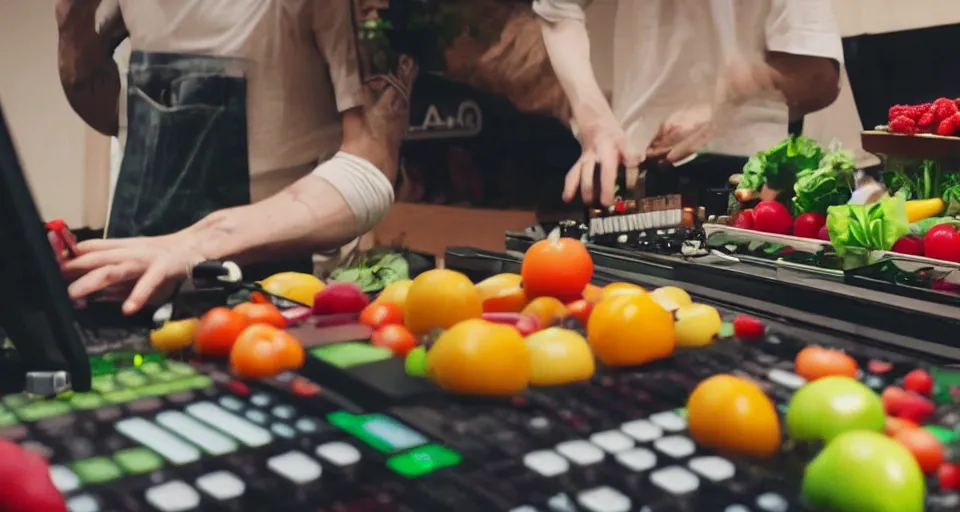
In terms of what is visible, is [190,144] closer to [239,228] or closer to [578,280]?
[239,228]

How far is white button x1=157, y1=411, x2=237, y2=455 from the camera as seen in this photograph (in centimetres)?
80

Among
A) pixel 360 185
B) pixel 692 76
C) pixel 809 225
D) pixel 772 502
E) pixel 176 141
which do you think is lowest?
pixel 772 502

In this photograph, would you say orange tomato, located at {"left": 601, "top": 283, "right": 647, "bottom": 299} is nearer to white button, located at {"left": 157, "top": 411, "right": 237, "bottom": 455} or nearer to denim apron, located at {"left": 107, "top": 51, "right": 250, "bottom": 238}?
white button, located at {"left": 157, "top": 411, "right": 237, "bottom": 455}

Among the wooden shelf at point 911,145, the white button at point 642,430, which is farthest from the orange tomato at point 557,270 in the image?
the wooden shelf at point 911,145

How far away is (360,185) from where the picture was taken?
2004 millimetres

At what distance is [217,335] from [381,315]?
24 centimetres

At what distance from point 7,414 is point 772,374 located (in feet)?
2.80

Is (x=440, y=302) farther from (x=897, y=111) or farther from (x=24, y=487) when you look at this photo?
(x=897, y=111)

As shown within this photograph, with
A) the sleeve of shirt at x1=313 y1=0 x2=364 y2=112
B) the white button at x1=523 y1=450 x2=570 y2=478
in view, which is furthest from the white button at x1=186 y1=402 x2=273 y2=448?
the sleeve of shirt at x1=313 y1=0 x2=364 y2=112

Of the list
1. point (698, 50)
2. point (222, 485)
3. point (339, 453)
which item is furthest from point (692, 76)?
point (222, 485)

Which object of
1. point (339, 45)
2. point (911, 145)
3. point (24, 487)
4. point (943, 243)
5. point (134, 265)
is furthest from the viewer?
point (339, 45)

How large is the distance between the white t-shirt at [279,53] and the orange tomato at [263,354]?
0.90 metres

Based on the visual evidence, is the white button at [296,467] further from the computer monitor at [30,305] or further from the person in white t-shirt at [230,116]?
the person in white t-shirt at [230,116]

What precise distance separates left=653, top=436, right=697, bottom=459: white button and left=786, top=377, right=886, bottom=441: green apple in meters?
0.10
